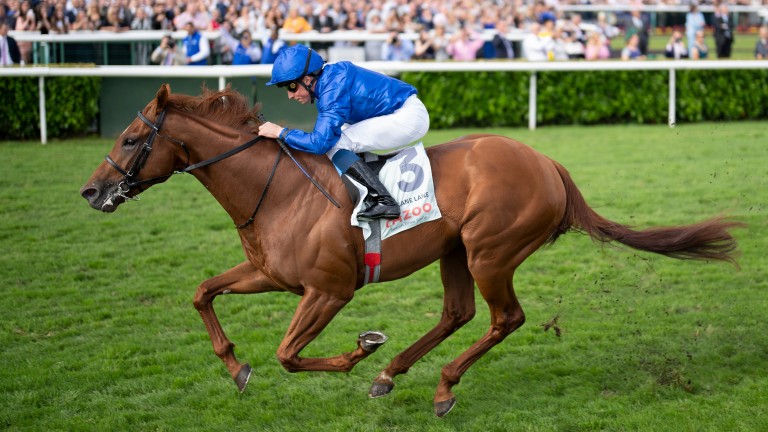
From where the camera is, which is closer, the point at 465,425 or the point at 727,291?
the point at 465,425

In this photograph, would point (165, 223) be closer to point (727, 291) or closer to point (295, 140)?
point (295, 140)

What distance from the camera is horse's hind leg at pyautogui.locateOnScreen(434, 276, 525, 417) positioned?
187 inches

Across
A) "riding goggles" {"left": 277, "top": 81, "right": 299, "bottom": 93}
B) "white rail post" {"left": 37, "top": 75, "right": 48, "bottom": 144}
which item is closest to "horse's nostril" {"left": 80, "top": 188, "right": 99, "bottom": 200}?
"riding goggles" {"left": 277, "top": 81, "right": 299, "bottom": 93}

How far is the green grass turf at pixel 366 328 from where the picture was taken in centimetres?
467

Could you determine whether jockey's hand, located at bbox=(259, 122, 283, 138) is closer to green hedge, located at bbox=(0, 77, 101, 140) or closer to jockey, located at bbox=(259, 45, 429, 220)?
jockey, located at bbox=(259, 45, 429, 220)

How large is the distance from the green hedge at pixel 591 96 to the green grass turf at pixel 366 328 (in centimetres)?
469

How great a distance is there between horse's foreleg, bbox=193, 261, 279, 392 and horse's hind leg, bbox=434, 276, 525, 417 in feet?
3.38

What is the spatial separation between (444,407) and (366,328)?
1.41 metres

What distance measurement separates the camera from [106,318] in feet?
20.6

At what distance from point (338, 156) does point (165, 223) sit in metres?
4.40

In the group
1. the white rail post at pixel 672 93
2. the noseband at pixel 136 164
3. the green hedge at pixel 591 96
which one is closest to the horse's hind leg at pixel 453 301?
the noseband at pixel 136 164

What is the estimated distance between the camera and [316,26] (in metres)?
16.5

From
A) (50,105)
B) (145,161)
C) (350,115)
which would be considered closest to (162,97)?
(145,161)

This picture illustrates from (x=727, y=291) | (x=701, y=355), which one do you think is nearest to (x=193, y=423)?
(x=701, y=355)
